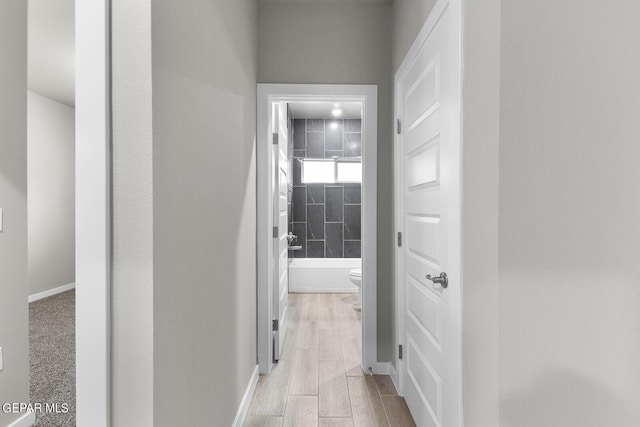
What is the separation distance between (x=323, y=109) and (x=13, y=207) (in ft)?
13.7

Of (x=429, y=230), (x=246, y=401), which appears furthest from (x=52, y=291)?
(x=429, y=230)

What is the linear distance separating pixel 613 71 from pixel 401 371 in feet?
6.32

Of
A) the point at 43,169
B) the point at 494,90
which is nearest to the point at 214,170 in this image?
the point at 494,90

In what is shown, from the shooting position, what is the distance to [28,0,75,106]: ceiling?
2510 millimetres

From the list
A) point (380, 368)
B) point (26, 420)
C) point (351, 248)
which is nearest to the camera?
point (26, 420)

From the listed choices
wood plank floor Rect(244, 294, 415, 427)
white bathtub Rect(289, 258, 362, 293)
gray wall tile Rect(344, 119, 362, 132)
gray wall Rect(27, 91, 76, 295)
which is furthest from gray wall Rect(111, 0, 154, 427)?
gray wall tile Rect(344, 119, 362, 132)

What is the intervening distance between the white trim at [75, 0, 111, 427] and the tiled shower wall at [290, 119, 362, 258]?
4914 mm

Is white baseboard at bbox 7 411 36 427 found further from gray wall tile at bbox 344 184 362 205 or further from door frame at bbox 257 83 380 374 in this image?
gray wall tile at bbox 344 184 362 205

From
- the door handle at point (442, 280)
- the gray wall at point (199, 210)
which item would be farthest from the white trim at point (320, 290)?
the door handle at point (442, 280)

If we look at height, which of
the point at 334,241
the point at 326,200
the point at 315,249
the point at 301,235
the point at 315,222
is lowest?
the point at 315,249

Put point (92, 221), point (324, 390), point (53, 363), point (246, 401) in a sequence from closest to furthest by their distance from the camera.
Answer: point (92, 221) → point (53, 363) → point (246, 401) → point (324, 390)

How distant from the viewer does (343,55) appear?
2623 mm

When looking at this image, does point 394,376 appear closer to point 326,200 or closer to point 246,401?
point 246,401

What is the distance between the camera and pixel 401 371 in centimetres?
227
